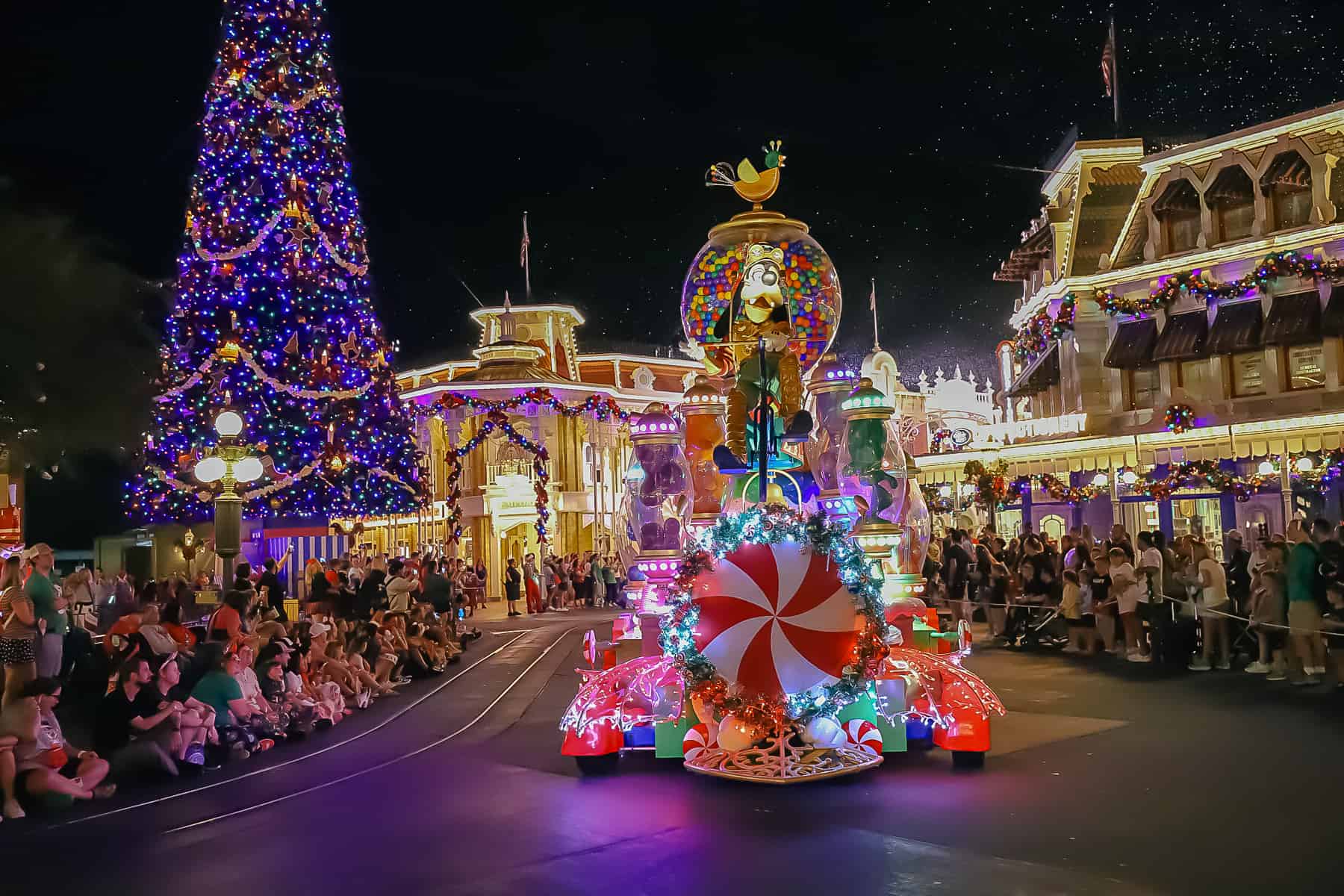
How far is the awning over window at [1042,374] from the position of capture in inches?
1200

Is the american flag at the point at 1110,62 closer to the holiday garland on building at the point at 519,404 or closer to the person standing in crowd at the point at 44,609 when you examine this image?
the holiday garland on building at the point at 519,404

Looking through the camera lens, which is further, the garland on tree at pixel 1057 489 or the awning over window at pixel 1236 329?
the garland on tree at pixel 1057 489

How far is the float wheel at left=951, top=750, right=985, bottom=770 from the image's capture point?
7.25 meters

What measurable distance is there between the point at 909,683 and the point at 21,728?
Answer: 6.36 meters

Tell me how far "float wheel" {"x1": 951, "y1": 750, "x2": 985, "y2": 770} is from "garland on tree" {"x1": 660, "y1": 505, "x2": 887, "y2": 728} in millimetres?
1101

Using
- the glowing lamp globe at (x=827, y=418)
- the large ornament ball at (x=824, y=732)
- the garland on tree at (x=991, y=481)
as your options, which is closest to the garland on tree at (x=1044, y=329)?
the garland on tree at (x=991, y=481)

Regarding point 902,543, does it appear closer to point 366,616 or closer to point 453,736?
point 453,736

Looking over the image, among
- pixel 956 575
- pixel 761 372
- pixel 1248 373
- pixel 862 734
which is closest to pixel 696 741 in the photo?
pixel 862 734

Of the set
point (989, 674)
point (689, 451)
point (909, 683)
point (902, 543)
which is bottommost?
point (989, 674)

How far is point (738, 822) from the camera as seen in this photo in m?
6.02

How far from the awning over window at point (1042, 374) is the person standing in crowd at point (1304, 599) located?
64.3 feet

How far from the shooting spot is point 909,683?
24.5ft

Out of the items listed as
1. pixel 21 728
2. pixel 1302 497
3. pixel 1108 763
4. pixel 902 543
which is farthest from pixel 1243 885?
pixel 1302 497

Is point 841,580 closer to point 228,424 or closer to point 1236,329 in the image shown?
point 228,424
